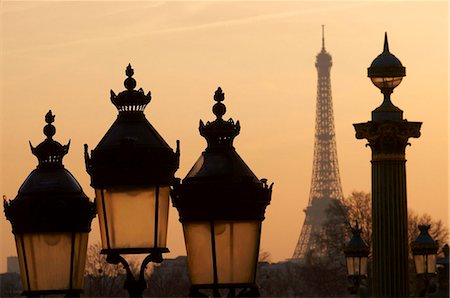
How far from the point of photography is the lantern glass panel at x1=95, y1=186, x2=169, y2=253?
1323cm

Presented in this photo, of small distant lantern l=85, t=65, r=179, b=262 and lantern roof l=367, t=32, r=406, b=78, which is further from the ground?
lantern roof l=367, t=32, r=406, b=78

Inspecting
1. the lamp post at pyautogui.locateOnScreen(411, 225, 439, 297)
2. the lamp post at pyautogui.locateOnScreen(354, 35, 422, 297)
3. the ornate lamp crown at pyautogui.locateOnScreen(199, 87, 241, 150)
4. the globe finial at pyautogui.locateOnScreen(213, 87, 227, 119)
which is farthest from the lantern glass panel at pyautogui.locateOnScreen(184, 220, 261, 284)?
the lamp post at pyautogui.locateOnScreen(411, 225, 439, 297)

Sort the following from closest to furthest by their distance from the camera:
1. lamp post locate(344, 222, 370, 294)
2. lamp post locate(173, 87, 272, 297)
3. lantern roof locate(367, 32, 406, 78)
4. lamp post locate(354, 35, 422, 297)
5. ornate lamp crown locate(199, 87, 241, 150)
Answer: lamp post locate(173, 87, 272, 297)
ornate lamp crown locate(199, 87, 241, 150)
lamp post locate(354, 35, 422, 297)
lantern roof locate(367, 32, 406, 78)
lamp post locate(344, 222, 370, 294)

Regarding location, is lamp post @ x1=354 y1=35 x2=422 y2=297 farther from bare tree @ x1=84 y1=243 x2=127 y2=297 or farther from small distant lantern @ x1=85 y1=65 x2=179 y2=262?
bare tree @ x1=84 y1=243 x2=127 y2=297

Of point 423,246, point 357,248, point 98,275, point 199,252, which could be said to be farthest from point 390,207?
point 98,275

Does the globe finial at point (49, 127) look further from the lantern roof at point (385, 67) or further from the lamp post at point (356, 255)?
the lamp post at point (356, 255)

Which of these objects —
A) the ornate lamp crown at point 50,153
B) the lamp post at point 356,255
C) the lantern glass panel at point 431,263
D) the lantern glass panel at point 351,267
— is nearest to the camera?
the ornate lamp crown at point 50,153

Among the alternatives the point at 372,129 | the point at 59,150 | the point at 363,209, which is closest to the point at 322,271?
the point at 363,209

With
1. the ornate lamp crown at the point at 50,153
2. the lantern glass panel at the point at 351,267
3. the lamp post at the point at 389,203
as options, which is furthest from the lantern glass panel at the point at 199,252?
the lantern glass panel at the point at 351,267

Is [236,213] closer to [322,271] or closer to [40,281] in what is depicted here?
[40,281]

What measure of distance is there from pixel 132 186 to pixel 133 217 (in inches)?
8.2

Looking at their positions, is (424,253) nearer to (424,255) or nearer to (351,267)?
(424,255)

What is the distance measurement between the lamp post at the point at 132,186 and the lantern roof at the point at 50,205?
595 millimetres

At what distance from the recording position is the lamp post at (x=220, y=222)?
1315 centimetres
